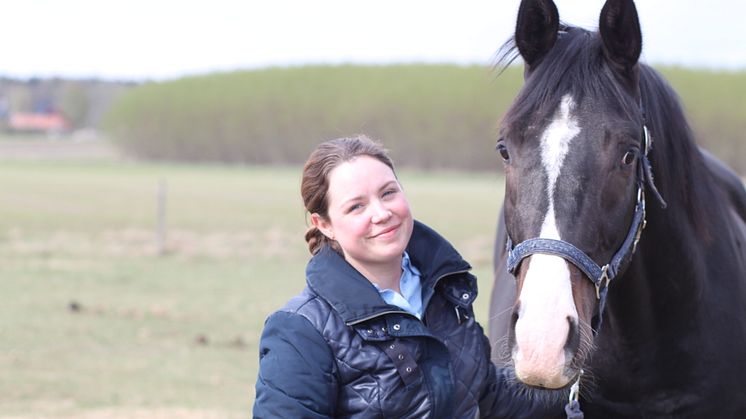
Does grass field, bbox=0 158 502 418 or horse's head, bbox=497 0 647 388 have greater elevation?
horse's head, bbox=497 0 647 388

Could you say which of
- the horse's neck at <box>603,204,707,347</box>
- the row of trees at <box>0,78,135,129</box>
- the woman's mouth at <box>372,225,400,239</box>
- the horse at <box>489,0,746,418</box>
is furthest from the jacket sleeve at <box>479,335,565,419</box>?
the row of trees at <box>0,78,135,129</box>

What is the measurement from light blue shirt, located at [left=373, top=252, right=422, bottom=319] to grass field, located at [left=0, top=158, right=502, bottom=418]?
67 centimetres

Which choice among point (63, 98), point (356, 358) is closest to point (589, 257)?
point (356, 358)

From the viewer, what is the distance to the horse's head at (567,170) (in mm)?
2199

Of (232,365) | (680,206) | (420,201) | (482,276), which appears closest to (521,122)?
(680,206)

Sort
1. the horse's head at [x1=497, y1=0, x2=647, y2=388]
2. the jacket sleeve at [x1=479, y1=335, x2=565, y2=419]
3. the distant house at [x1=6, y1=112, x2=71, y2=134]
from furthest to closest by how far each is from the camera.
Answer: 1. the distant house at [x1=6, y1=112, x2=71, y2=134]
2. the jacket sleeve at [x1=479, y1=335, x2=565, y2=419]
3. the horse's head at [x1=497, y1=0, x2=647, y2=388]

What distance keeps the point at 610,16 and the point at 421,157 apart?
157ft

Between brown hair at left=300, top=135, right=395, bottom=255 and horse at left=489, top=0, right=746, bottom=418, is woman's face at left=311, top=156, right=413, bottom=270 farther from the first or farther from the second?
horse at left=489, top=0, right=746, bottom=418

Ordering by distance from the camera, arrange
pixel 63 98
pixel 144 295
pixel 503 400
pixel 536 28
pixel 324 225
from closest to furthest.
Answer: pixel 324 225
pixel 536 28
pixel 503 400
pixel 144 295
pixel 63 98

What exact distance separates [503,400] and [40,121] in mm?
99669

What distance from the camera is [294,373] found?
2.28 metres

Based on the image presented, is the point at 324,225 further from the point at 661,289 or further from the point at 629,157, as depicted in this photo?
the point at 661,289

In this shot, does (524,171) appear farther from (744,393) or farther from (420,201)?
(420,201)

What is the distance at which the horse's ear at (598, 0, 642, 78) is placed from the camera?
2533 mm
